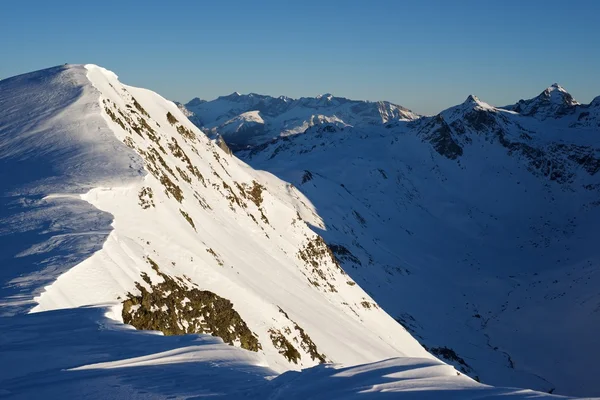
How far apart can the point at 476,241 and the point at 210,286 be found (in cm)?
13758

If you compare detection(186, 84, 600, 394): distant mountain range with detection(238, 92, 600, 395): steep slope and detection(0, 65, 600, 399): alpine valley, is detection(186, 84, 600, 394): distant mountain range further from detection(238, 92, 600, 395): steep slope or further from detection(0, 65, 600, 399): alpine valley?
detection(0, 65, 600, 399): alpine valley

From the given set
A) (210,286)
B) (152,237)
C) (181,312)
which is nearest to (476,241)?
(210,286)

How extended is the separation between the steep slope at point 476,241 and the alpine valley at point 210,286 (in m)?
0.66

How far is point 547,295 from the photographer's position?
9494 cm

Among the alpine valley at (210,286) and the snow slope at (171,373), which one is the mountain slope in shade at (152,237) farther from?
Result: the snow slope at (171,373)

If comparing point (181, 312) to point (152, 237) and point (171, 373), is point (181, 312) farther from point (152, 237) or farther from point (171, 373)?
point (171, 373)

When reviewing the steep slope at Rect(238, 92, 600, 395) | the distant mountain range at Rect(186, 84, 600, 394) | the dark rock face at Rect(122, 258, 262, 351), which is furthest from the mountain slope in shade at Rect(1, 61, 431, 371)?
the distant mountain range at Rect(186, 84, 600, 394)

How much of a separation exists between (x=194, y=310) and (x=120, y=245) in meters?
3.92

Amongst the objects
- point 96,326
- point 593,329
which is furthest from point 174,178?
point 593,329

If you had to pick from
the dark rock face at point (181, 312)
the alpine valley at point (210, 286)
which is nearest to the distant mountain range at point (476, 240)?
the alpine valley at point (210, 286)

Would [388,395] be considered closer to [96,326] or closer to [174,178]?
[96,326]

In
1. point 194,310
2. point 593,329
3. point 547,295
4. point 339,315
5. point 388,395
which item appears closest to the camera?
point 388,395

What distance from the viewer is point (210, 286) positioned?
969 inches

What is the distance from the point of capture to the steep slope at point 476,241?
7381cm
